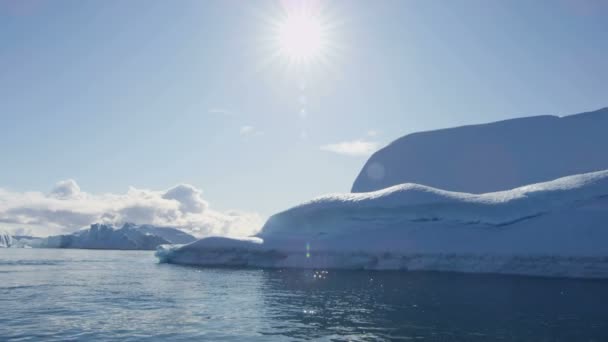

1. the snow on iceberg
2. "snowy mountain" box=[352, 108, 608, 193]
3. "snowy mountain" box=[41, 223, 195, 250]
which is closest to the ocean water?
the snow on iceberg

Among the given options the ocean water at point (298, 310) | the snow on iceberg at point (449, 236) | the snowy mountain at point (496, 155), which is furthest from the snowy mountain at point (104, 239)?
the ocean water at point (298, 310)

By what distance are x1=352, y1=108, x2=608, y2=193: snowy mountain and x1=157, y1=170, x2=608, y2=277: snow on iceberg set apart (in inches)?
697

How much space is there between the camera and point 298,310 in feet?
Result: 50.7

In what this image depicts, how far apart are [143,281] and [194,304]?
9.57 meters

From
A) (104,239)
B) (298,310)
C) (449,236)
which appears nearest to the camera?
(298,310)

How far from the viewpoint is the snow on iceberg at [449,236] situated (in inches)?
1142

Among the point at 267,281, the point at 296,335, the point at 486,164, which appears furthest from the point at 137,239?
the point at 296,335

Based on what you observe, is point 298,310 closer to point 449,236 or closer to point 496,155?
point 449,236

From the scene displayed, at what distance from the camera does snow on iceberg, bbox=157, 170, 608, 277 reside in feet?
95.1

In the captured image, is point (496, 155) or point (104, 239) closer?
point (496, 155)

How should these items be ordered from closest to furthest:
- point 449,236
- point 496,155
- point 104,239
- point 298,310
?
point 298,310 → point 449,236 → point 496,155 → point 104,239

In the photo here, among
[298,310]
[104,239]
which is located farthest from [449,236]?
[104,239]

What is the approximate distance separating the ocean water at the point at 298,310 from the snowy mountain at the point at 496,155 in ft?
93.7

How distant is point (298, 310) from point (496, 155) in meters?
46.3
